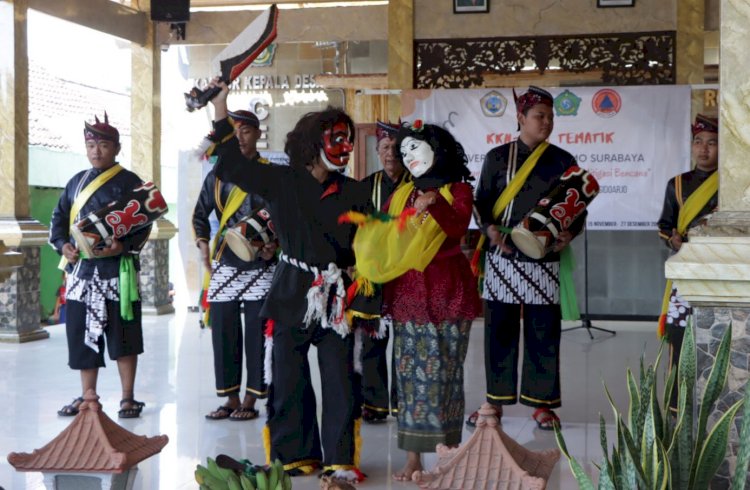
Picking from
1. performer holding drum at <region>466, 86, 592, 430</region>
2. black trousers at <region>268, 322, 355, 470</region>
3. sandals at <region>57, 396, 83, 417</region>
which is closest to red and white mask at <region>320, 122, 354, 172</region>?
black trousers at <region>268, 322, 355, 470</region>

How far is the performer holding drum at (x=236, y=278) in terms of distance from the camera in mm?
4914

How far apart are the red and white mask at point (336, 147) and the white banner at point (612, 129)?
414cm

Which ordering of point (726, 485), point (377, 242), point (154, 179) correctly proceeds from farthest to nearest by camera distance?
point (154, 179) → point (377, 242) → point (726, 485)

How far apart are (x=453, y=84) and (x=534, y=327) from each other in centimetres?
373

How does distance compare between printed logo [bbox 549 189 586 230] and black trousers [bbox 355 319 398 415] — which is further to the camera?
black trousers [bbox 355 319 398 415]

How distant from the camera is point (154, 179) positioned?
9.91 meters

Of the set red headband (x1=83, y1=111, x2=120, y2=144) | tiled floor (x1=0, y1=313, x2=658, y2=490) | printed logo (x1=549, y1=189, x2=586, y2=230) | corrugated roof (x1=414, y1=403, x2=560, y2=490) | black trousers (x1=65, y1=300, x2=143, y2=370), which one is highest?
red headband (x1=83, y1=111, x2=120, y2=144)

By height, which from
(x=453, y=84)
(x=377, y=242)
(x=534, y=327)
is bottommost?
(x=534, y=327)

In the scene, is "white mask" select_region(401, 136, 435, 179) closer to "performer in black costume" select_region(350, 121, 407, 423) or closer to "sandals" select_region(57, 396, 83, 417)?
"performer in black costume" select_region(350, 121, 407, 423)

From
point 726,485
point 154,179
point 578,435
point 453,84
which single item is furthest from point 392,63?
point 726,485

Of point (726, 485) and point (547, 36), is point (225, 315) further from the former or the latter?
point (547, 36)

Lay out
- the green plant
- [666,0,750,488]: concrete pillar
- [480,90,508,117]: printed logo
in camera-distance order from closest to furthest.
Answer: the green plant
[666,0,750,488]: concrete pillar
[480,90,508,117]: printed logo

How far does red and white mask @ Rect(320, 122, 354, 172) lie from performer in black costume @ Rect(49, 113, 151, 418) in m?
1.66

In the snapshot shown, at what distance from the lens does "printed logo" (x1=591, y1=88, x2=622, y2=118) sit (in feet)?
25.9
